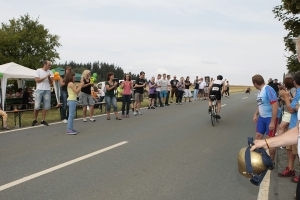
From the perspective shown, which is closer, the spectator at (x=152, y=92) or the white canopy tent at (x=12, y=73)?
the white canopy tent at (x=12, y=73)

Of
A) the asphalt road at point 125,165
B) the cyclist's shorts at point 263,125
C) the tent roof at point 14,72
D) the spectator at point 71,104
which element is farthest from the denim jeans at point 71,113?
the tent roof at point 14,72

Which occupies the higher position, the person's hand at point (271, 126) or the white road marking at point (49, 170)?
the person's hand at point (271, 126)

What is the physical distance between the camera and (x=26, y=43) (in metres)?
41.3

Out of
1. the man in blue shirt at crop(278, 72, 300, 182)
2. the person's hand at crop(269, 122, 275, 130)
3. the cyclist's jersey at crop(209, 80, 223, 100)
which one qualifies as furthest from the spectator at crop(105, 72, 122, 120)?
the man in blue shirt at crop(278, 72, 300, 182)

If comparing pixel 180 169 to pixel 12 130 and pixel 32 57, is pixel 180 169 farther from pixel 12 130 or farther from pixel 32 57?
pixel 32 57

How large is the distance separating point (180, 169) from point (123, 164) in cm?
108

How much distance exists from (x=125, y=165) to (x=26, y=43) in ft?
131

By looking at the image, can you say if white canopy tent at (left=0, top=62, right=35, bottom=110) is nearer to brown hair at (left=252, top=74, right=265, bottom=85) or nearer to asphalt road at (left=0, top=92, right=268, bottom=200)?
asphalt road at (left=0, top=92, right=268, bottom=200)

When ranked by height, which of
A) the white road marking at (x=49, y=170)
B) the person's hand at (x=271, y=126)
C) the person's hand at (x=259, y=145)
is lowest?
the white road marking at (x=49, y=170)

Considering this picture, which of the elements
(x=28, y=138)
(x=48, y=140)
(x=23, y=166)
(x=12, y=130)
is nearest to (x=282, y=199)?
(x=23, y=166)

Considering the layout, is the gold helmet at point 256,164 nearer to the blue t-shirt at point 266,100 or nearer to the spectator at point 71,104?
the blue t-shirt at point 266,100

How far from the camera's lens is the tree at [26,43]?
38.6 metres

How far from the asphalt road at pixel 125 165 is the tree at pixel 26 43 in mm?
32464

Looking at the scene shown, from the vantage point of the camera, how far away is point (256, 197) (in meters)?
4.46
